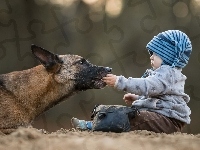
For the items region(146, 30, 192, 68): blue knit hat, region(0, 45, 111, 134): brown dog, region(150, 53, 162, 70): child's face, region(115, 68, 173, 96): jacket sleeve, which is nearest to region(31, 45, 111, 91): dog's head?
region(0, 45, 111, 134): brown dog

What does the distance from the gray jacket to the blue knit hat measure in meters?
0.12

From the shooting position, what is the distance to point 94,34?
22844 millimetres

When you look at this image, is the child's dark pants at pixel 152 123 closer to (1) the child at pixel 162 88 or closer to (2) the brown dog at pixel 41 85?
(1) the child at pixel 162 88

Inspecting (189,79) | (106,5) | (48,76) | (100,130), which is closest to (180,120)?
(100,130)

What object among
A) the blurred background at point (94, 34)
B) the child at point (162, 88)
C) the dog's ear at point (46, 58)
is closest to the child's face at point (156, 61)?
the child at point (162, 88)

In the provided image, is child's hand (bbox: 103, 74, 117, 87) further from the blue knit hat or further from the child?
the blue knit hat

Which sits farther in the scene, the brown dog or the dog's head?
the dog's head

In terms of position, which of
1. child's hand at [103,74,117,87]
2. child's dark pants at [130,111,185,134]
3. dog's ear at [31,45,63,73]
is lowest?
child's dark pants at [130,111,185,134]

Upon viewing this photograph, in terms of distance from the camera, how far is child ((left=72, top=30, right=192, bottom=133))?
7.51 m

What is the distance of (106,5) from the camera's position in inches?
765

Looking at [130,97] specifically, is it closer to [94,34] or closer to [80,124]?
[80,124]

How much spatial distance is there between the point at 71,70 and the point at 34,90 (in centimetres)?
61

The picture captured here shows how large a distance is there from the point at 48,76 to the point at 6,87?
56 cm

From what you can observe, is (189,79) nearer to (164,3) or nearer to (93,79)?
(164,3)
